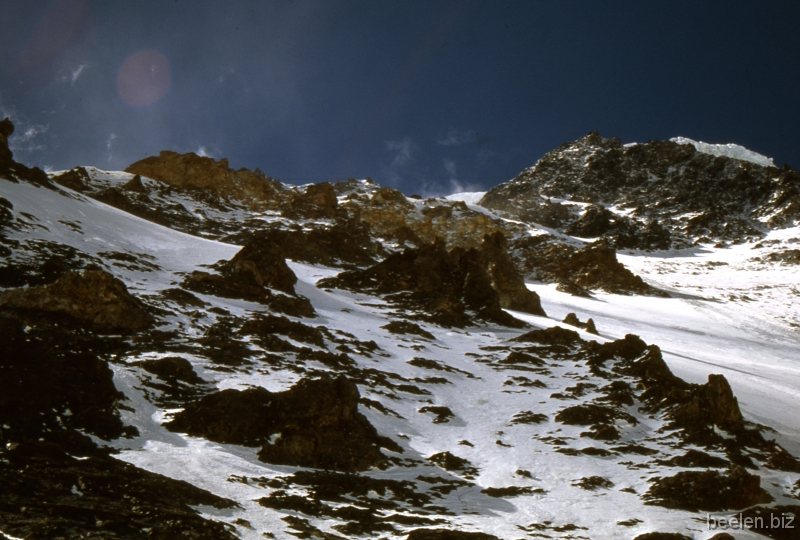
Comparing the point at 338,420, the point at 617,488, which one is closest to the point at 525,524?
the point at 617,488

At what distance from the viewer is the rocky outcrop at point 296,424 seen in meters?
21.2

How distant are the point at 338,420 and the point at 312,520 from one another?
6.89m

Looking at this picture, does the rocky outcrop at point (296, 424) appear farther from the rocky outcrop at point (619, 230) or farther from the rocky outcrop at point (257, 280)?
the rocky outcrop at point (619, 230)

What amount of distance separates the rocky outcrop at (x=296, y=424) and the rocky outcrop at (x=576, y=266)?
6402cm

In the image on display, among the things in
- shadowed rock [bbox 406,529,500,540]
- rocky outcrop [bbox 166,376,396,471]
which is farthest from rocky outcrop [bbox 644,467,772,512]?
rocky outcrop [bbox 166,376,396,471]

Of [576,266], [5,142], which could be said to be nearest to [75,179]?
[5,142]

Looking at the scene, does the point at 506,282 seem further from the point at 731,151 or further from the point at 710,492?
the point at 731,151

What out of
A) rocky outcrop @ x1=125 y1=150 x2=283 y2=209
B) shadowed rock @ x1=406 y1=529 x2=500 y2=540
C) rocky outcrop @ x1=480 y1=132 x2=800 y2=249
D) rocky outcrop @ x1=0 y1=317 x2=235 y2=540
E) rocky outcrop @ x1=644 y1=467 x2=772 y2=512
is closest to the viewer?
rocky outcrop @ x1=0 y1=317 x2=235 y2=540

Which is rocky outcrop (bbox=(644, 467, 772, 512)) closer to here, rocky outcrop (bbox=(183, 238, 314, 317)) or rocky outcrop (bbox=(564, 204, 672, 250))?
rocky outcrop (bbox=(183, 238, 314, 317))

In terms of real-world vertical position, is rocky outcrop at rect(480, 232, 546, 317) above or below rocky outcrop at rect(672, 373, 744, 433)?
above

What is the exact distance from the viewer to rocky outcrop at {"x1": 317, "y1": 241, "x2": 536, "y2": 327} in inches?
1921

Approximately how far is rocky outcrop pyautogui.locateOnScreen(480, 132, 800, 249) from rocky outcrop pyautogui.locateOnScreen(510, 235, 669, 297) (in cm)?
2839

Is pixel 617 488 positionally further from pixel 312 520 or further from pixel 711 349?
pixel 711 349

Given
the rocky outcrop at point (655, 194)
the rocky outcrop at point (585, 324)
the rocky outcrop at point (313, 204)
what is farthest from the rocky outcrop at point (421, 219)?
the rocky outcrop at point (585, 324)
